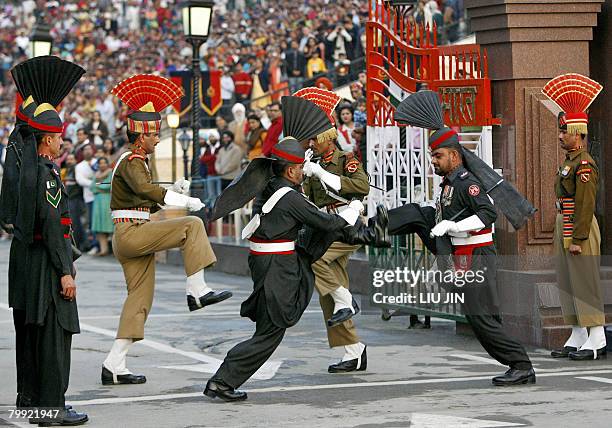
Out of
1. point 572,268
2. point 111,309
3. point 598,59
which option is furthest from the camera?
point 111,309

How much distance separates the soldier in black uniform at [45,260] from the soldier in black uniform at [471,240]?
2.72 meters

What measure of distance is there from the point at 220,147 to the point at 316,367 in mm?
12479

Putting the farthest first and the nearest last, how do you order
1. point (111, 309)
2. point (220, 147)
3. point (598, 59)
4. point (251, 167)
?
point (220, 147) < point (111, 309) < point (598, 59) < point (251, 167)

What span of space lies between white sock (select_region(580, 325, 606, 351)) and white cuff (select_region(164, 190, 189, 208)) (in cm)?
353

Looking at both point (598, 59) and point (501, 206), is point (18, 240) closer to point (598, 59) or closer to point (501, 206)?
point (501, 206)

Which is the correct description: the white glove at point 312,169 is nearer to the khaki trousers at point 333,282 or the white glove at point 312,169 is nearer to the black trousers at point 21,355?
the khaki trousers at point 333,282

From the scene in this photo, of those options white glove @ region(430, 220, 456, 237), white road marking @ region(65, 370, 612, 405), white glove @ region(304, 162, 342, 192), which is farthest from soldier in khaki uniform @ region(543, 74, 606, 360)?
white glove @ region(304, 162, 342, 192)

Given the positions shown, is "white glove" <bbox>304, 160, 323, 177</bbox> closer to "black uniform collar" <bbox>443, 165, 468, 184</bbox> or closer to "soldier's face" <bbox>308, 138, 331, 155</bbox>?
"soldier's face" <bbox>308, 138, 331, 155</bbox>

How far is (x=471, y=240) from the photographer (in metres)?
10.5

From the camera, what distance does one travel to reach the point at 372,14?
46.9 feet

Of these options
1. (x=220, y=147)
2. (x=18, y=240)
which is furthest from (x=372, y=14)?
(x=220, y=147)

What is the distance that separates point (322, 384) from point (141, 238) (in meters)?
1.70

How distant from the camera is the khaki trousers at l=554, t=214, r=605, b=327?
11.7 metres

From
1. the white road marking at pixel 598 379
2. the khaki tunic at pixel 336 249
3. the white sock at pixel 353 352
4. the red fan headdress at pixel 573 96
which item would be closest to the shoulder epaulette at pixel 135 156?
the khaki tunic at pixel 336 249
